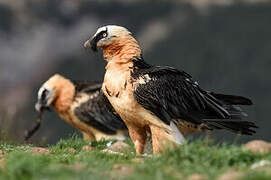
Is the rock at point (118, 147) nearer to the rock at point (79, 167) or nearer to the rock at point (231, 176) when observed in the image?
the rock at point (79, 167)

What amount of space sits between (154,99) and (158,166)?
6.13ft

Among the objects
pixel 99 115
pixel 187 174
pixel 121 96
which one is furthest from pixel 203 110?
pixel 99 115

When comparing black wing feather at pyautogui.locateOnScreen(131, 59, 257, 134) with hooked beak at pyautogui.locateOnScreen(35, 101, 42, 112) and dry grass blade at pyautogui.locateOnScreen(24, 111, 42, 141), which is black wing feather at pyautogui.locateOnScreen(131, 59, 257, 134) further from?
dry grass blade at pyautogui.locateOnScreen(24, 111, 42, 141)


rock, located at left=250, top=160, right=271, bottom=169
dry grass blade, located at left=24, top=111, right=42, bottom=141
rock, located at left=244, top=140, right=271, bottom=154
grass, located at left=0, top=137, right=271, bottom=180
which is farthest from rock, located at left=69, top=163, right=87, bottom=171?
dry grass blade, located at left=24, top=111, right=42, bottom=141

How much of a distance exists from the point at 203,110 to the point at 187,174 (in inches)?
103

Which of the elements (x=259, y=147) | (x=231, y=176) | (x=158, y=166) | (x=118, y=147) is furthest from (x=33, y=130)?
(x=231, y=176)

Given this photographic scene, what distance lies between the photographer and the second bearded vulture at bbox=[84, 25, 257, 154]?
6.75 metres

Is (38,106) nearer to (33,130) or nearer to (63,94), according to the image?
(33,130)

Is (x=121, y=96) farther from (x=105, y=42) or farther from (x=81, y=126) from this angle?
(x=81, y=126)

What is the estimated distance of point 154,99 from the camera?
6707 millimetres

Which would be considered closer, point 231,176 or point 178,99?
point 231,176

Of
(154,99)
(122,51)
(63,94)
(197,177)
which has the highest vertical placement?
(122,51)

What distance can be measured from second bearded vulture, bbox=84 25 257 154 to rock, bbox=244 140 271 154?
1.01 meters

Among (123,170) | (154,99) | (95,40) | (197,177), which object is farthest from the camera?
(95,40)
